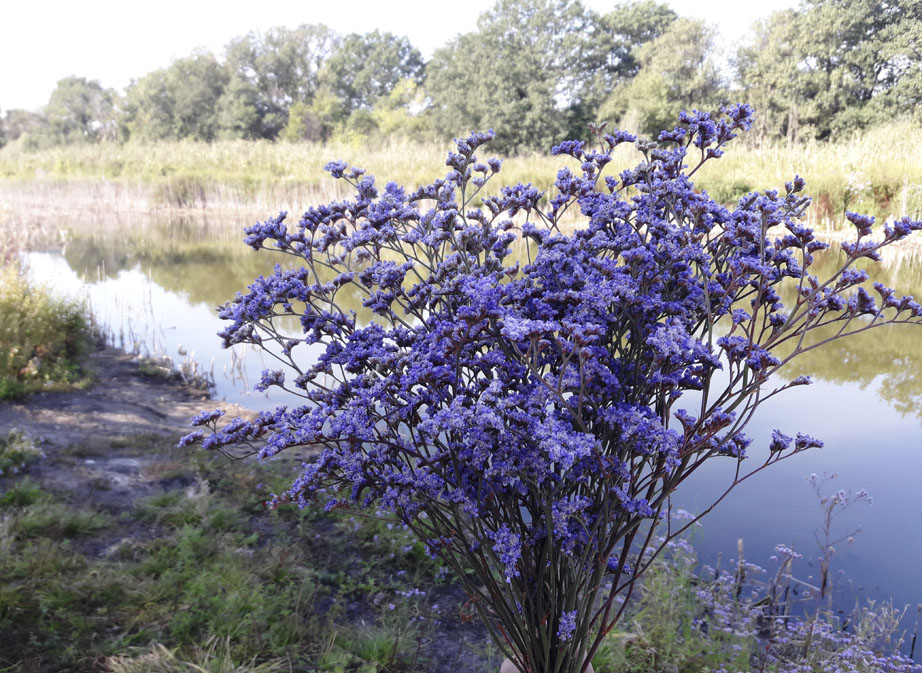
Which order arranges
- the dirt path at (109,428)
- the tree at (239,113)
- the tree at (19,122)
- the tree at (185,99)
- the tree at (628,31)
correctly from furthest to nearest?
the tree at (19,122), the tree at (185,99), the tree at (239,113), the tree at (628,31), the dirt path at (109,428)

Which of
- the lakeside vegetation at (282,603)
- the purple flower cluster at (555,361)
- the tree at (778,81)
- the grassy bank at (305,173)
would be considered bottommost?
the lakeside vegetation at (282,603)

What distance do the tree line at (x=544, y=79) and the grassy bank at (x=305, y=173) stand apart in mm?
7794

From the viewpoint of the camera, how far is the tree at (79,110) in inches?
2156

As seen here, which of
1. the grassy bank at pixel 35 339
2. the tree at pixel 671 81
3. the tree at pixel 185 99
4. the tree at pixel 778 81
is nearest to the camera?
the grassy bank at pixel 35 339

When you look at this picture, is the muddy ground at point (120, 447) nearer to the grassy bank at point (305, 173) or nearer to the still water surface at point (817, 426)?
the still water surface at point (817, 426)

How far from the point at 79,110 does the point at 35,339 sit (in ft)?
218

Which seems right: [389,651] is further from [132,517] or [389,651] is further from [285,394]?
[285,394]

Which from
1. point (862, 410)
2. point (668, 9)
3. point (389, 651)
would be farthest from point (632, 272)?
point (668, 9)

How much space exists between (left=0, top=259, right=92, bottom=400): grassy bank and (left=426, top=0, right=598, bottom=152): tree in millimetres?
25835

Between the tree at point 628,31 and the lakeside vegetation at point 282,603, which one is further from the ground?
the tree at point 628,31

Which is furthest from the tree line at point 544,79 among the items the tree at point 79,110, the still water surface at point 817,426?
the still water surface at point 817,426

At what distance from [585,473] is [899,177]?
37.9 feet

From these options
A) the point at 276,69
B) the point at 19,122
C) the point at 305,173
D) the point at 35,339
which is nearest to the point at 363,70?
the point at 276,69

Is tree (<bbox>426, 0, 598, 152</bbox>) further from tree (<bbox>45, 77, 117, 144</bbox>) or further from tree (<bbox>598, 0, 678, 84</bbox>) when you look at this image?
tree (<bbox>45, 77, 117, 144</bbox>)
